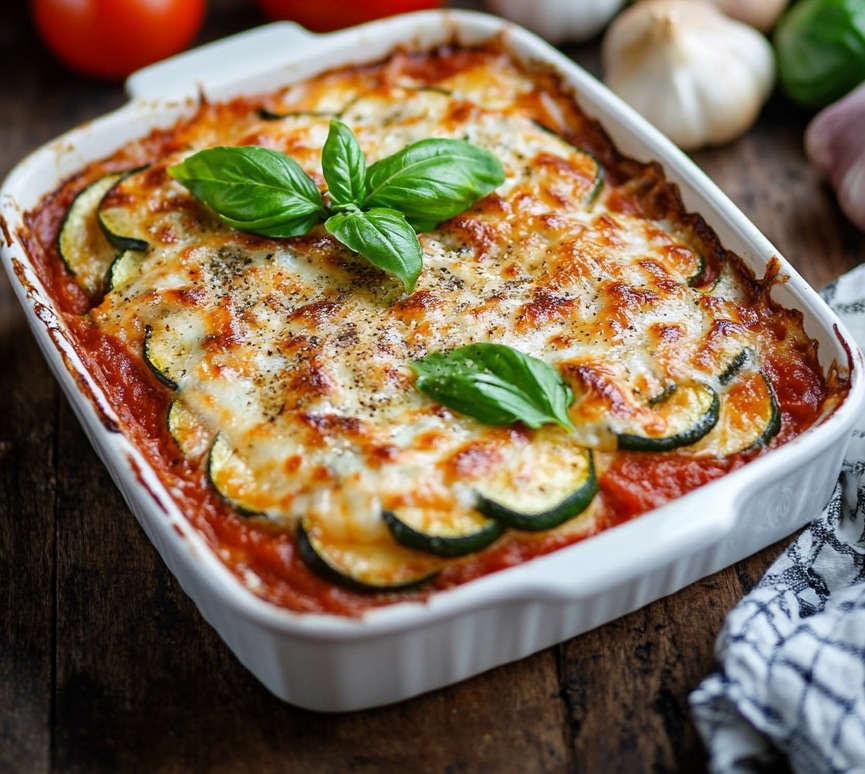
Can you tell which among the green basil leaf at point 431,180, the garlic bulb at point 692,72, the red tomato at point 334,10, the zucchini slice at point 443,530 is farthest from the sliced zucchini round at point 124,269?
the garlic bulb at point 692,72

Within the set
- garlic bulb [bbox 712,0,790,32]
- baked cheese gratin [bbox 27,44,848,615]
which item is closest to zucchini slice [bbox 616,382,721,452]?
baked cheese gratin [bbox 27,44,848,615]

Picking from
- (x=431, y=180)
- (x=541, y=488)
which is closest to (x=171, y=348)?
(x=431, y=180)

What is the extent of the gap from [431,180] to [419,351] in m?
0.56

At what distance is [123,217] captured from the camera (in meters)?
3.61

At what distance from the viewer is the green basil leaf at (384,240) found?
321 centimetres

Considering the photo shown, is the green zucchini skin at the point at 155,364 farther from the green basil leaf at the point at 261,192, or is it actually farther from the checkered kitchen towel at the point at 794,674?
the checkered kitchen towel at the point at 794,674

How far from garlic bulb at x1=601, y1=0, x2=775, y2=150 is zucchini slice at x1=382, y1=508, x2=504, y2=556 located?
2.27m

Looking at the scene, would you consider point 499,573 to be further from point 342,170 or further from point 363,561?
point 342,170

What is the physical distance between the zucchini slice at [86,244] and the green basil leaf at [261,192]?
403 mm

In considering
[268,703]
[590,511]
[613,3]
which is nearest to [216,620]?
[268,703]

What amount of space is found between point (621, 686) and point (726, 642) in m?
0.30

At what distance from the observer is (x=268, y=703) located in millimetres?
2953

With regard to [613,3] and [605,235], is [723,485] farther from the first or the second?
[613,3]

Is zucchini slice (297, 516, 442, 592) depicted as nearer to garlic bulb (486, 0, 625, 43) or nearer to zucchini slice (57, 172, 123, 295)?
zucchini slice (57, 172, 123, 295)
